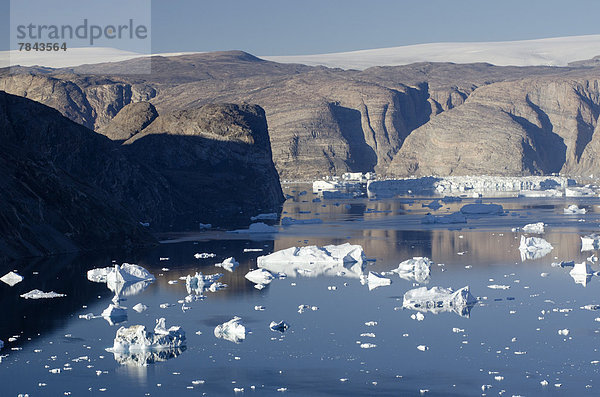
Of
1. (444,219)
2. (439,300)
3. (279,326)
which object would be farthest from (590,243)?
(279,326)

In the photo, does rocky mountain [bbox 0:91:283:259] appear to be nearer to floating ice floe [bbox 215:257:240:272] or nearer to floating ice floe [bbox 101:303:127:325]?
floating ice floe [bbox 215:257:240:272]

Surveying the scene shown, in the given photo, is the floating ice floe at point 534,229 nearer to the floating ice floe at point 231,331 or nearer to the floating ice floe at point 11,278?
the floating ice floe at point 11,278

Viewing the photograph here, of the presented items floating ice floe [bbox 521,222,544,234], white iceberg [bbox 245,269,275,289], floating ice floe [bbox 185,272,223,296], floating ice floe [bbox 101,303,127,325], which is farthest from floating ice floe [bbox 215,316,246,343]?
floating ice floe [bbox 521,222,544,234]

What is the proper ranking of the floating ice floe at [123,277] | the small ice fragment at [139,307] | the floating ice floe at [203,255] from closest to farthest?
the small ice fragment at [139,307], the floating ice floe at [123,277], the floating ice floe at [203,255]

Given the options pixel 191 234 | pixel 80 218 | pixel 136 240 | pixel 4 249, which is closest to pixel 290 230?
pixel 191 234

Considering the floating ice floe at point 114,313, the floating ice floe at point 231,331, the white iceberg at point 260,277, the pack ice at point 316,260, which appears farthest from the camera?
the pack ice at point 316,260

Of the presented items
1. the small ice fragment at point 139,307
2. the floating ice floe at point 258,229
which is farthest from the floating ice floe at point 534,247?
the small ice fragment at point 139,307

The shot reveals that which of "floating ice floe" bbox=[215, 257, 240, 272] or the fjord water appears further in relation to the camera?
"floating ice floe" bbox=[215, 257, 240, 272]

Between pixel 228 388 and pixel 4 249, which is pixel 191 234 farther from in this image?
pixel 228 388
